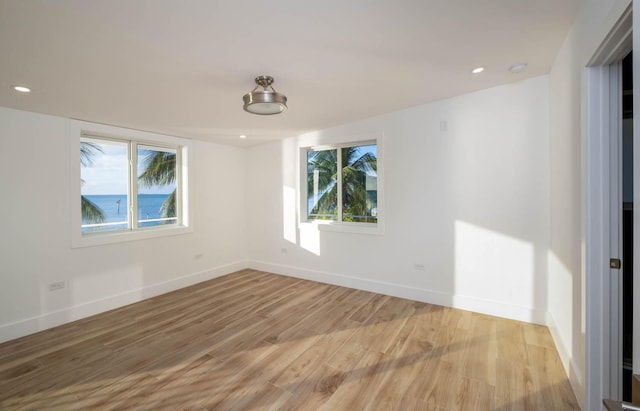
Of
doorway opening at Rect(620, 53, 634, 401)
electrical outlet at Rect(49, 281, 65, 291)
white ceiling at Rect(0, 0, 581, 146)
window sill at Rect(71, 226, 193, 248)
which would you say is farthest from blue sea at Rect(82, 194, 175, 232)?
doorway opening at Rect(620, 53, 634, 401)

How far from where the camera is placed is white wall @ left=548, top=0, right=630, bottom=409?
1.61m

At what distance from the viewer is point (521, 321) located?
296 cm

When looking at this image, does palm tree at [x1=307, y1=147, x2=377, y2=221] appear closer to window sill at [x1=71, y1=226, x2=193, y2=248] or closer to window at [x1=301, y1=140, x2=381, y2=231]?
window at [x1=301, y1=140, x2=381, y2=231]

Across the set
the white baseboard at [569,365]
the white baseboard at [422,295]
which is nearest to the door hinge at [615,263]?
the white baseboard at [569,365]

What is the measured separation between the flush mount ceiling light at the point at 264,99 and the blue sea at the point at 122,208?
8.51 feet

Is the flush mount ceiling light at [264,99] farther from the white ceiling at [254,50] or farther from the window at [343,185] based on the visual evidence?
the window at [343,185]

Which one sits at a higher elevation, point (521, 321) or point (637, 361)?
point (637, 361)

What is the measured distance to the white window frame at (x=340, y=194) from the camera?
382cm

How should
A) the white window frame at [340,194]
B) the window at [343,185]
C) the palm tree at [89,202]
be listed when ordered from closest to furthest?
the palm tree at [89,202] → the white window frame at [340,194] → the window at [343,185]

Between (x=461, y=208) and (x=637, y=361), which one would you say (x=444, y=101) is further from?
(x=637, y=361)

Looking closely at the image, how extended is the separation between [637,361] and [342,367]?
1.76 m

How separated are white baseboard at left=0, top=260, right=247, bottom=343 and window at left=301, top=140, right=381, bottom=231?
2.10 meters

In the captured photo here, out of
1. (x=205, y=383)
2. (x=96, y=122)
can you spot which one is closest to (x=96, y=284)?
(x=96, y=122)

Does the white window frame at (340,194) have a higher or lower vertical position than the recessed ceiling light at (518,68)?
lower
